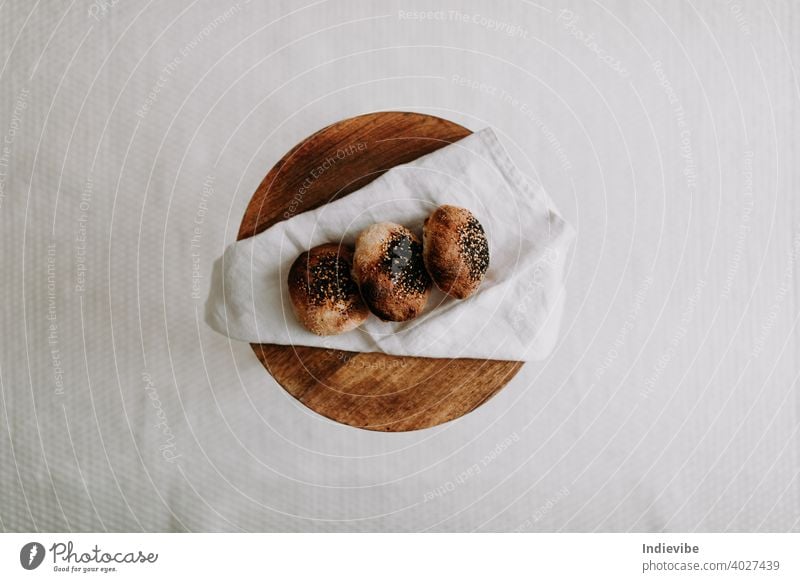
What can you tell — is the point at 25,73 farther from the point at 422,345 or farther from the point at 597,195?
the point at 597,195

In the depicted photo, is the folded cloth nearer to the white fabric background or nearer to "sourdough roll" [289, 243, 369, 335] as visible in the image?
"sourdough roll" [289, 243, 369, 335]

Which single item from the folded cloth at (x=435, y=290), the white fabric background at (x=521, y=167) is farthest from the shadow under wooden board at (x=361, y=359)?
the white fabric background at (x=521, y=167)

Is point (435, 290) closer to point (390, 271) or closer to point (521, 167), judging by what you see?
point (390, 271)

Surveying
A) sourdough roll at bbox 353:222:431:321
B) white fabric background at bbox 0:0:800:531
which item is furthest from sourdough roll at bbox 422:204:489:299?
white fabric background at bbox 0:0:800:531

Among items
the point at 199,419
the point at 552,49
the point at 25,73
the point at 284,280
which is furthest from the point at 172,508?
the point at 552,49

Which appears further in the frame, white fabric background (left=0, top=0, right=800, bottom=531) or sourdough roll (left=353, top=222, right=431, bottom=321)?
white fabric background (left=0, top=0, right=800, bottom=531)
